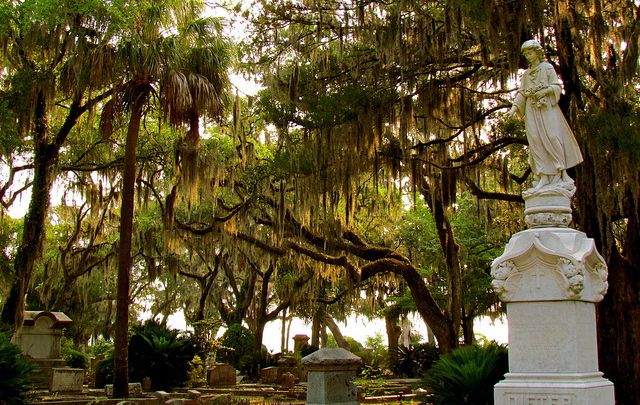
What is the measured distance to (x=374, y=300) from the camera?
2884cm

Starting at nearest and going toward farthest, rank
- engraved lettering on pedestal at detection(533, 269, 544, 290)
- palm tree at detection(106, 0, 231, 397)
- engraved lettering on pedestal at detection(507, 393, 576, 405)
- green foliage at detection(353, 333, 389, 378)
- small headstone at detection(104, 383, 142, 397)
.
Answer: engraved lettering on pedestal at detection(507, 393, 576, 405) < engraved lettering on pedestal at detection(533, 269, 544, 290) < palm tree at detection(106, 0, 231, 397) < small headstone at detection(104, 383, 142, 397) < green foliage at detection(353, 333, 389, 378)

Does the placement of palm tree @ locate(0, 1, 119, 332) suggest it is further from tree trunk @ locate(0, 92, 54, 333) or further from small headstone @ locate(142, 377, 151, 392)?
small headstone @ locate(142, 377, 151, 392)

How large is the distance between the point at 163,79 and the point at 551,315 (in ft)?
30.2

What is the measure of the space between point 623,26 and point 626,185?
2.61m

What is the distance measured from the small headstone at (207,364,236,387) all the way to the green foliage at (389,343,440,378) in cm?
788

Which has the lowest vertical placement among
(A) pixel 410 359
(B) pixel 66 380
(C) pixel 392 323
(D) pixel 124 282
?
(B) pixel 66 380

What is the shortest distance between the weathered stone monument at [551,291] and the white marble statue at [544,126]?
0.04 ft

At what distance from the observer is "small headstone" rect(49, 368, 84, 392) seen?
1638cm

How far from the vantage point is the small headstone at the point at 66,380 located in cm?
1638

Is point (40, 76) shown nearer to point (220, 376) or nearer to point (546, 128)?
point (220, 376)

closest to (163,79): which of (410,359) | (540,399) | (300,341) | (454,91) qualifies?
(454,91)

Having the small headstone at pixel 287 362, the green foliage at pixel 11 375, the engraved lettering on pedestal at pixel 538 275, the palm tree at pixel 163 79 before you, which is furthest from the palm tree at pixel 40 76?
the small headstone at pixel 287 362

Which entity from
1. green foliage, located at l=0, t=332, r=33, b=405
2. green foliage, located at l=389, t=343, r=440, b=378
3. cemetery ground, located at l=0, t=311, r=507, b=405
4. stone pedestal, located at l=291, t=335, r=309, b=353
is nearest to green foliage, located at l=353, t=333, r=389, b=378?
cemetery ground, located at l=0, t=311, r=507, b=405

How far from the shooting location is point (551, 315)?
A: 6.99 m
